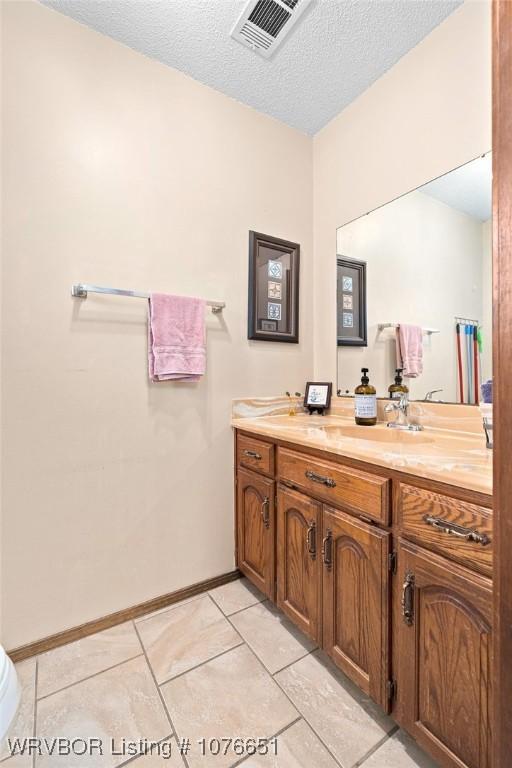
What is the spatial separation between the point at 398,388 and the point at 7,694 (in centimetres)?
160

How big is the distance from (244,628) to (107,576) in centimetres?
63

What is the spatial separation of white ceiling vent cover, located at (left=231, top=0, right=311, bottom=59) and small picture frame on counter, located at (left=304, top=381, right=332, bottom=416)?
157 centimetres

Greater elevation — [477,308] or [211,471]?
[477,308]

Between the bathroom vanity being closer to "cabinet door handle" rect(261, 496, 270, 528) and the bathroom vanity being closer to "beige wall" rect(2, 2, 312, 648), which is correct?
"cabinet door handle" rect(261, 496, 270, 528)

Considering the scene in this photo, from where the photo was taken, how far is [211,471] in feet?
5.64

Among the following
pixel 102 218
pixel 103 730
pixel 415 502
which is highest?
pixel 102 218

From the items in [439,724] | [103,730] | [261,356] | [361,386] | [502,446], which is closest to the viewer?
[502,446]

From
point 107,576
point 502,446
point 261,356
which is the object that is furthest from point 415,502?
point 107,576

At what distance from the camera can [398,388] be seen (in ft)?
5.20

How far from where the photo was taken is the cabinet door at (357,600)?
979mm

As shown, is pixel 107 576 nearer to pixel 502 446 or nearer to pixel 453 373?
pixel 502 446

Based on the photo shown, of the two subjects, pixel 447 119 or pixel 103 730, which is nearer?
pixel 103 730

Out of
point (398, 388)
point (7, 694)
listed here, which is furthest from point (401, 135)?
point (7, 694)

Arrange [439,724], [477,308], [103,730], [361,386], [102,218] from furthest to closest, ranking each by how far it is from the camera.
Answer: [361,386], [102,218], [477,308], [103,730], [439,724]
